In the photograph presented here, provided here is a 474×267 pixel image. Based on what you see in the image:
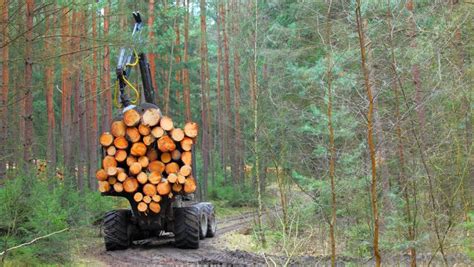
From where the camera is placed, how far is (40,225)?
27.1 feet

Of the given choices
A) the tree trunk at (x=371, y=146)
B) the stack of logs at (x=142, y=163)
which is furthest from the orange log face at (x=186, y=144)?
the tree trunk at (x=371, y=146)

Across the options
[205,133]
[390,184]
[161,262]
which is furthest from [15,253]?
[205,133]

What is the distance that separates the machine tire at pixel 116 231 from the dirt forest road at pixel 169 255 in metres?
0.18

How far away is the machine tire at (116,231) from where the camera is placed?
11695 millimetres

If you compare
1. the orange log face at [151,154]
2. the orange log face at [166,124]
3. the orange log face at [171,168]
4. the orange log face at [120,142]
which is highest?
the orange log face at [166,124]

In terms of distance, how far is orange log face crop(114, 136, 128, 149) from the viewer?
11.2 m

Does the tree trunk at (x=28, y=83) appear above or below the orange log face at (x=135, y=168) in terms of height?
above

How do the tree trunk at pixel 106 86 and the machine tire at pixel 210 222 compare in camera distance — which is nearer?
the machine tire at pixel 210 222

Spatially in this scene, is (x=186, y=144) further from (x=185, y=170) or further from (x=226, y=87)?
(x=226, y=87)

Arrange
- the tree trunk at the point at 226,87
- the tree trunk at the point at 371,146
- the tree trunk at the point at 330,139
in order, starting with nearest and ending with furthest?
the tree trunk at the point at 371,146
the tree trunk at the point at 330,139
the tree trunk at the point at 226,87

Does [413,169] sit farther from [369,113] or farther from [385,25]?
[385,25]

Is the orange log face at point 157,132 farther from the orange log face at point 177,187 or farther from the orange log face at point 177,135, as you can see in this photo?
the orange log face at point 177,187

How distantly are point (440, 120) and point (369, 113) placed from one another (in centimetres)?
230

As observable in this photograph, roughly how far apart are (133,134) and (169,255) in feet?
8.63
